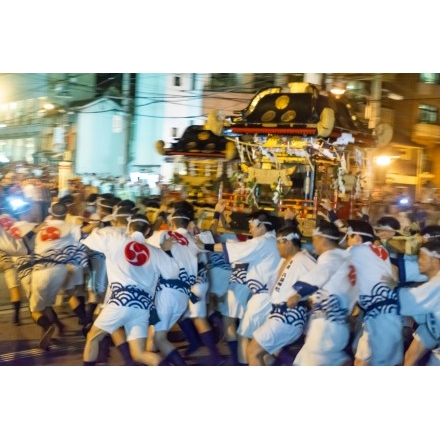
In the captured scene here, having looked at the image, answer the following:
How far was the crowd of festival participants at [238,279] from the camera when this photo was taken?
17.4 feet

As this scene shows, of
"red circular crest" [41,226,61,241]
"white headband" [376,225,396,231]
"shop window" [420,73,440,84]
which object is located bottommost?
"red circular crest" [41,226,61,241]

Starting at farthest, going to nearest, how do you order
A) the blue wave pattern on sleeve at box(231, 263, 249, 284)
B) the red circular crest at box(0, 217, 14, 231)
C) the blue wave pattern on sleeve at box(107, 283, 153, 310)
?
the blue wave pattern on sleeve at box(231, 263, 249, 284), the red circular crest at box(0, 217, 14, 231), the blue wave pattern on sleeve at box(107, 283, 153, 310)

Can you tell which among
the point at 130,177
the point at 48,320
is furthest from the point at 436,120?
the point at 48,320

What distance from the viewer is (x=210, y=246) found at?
5.47 metres

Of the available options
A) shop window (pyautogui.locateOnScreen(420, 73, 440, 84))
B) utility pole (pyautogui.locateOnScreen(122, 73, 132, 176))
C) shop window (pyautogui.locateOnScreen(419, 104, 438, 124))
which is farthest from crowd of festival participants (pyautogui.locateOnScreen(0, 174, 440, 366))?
shop window (pyautogui.locateOnScreen(420, 73, 440, 84))

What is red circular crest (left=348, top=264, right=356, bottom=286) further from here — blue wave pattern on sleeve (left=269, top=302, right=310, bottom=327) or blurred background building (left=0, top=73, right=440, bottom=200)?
blurred background building (left=0, top=73, right=440, bottom=200)

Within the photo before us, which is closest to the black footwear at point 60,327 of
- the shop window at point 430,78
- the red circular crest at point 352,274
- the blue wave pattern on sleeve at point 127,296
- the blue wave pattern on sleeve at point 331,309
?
the blue wave pattern on sleeve at point 127,296

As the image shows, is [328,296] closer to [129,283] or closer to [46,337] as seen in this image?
Result: [129,283]

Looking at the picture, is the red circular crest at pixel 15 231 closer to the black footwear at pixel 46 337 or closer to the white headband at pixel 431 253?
the black footwear at pixel 46 337

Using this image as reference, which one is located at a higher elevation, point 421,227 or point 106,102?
point 106,102

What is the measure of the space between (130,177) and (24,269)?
3.16ft

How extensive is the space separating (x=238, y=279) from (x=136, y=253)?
0.73 meters

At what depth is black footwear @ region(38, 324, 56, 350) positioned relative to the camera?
5.43 metres
